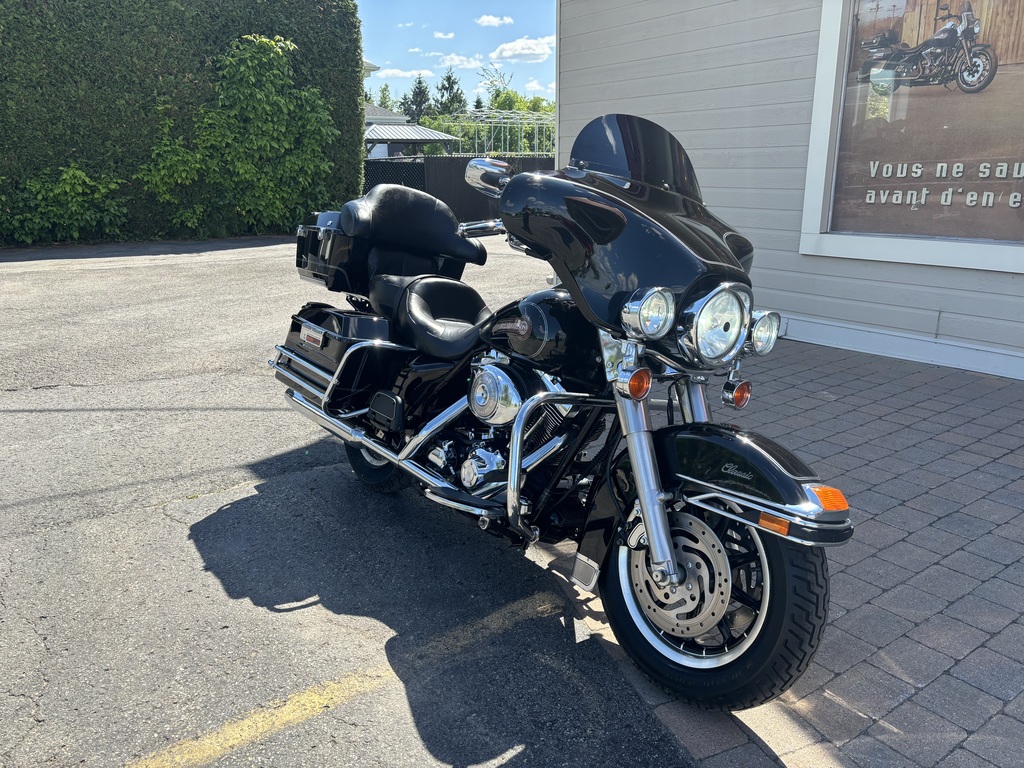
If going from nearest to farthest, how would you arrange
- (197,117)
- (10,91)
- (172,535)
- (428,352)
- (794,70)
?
(428,352) < (172,535) < (794,70) < (10,91) < (197,117)

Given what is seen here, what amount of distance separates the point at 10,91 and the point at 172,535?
13.1 meters

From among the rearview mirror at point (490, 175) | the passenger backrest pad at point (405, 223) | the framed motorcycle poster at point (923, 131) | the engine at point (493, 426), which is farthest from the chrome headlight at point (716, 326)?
the framed motorcycle poster at point (923, 131)

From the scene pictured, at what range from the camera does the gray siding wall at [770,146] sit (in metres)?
6.56

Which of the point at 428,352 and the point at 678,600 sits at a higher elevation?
the point at 428,352

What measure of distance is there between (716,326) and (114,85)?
50.3ft

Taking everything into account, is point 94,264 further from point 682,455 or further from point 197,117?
point 682,455

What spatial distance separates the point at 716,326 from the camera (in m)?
2.59

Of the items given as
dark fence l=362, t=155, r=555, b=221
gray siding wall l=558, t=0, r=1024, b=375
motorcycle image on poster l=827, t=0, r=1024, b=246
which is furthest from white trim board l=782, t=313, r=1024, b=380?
dark fence l=362, t=155, r=555, b=221

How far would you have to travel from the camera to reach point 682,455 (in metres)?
2.68

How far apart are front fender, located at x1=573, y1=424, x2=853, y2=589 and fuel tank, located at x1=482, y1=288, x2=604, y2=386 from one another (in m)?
0.38

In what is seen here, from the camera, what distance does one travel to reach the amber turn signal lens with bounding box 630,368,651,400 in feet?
8.66

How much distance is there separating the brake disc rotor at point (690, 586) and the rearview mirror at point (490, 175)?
142cm

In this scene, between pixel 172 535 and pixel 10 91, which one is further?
pixel 10 91

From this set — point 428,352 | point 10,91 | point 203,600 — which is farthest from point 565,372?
point 10,91
